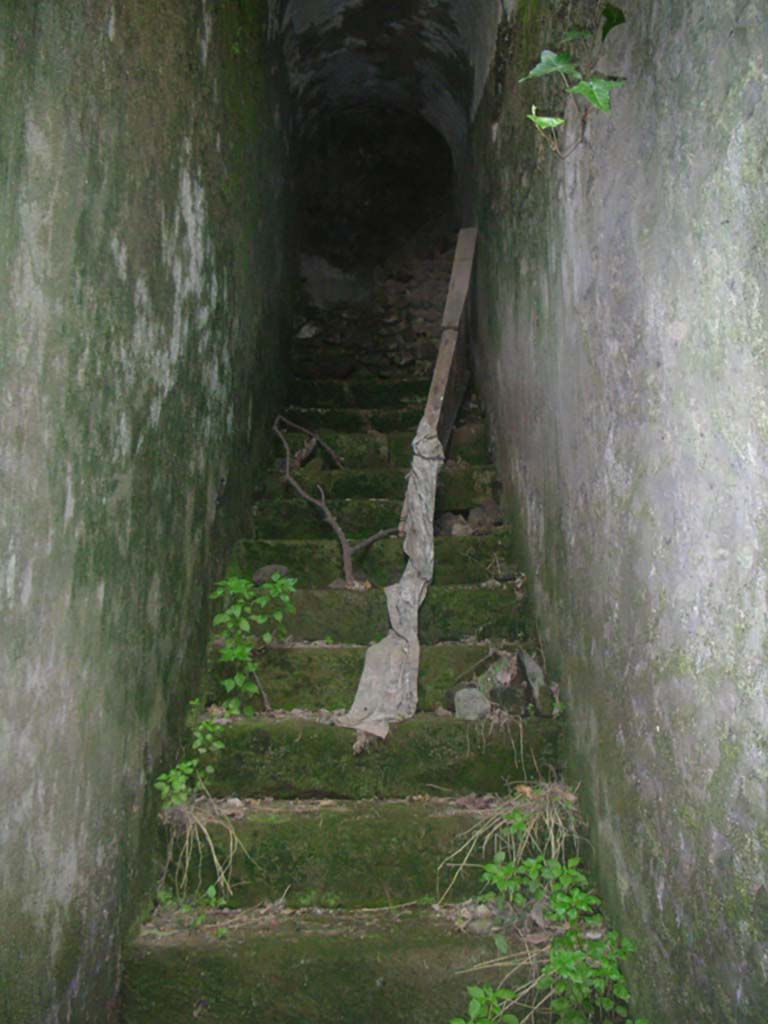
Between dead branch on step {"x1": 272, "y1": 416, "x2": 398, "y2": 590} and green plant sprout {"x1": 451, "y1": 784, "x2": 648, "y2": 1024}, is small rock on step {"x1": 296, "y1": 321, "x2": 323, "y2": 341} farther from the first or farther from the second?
green plant sprout {"x1": 451, "y1": 784, "x2": 648, "y2": 1024}

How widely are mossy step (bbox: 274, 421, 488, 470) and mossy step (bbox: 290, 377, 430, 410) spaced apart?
70 centimetres

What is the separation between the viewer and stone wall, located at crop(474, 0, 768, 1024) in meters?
1.22

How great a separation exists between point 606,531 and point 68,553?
3.91 ft

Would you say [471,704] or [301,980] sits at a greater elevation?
[471,704]

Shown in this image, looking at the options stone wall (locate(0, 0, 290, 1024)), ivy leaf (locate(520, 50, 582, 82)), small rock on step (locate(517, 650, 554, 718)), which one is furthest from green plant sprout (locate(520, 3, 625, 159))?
small rock on step (locate(517, 650, 554, 718))

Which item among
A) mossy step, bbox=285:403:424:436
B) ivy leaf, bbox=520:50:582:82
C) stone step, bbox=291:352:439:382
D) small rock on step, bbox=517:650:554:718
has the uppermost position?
ivy leaf, bbox=520:50:582:82

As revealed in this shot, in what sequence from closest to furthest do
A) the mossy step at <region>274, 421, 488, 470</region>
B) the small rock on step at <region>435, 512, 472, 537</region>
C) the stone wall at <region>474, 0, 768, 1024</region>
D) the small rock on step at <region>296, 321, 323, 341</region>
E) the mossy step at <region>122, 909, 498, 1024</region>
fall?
the stone wall at <region>474, 0, 768, 1024</region> → the mossy step at <region>122, 909, 498, 1024</region> → the small rock on step at <region>435, 512, 472, 537</region> → the mossy step at <region>274, 421, 488, 470</region> → the small rock on step at <region>296, 321, 323, 341</region>

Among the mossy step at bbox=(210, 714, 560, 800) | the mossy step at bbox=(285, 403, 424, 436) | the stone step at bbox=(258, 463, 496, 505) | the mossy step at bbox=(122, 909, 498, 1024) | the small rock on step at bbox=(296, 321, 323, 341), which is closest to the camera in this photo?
the mossy step at bbox=(122, 909, 498, 1024)

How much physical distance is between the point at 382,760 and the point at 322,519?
132cm

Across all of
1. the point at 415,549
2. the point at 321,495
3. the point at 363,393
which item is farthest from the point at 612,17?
the point at 363,393

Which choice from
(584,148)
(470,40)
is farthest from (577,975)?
(470,40)

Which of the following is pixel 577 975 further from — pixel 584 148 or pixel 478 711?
pixel 584 148

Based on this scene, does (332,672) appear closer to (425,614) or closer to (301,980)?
(425,614)

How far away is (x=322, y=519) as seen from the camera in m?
3.58
